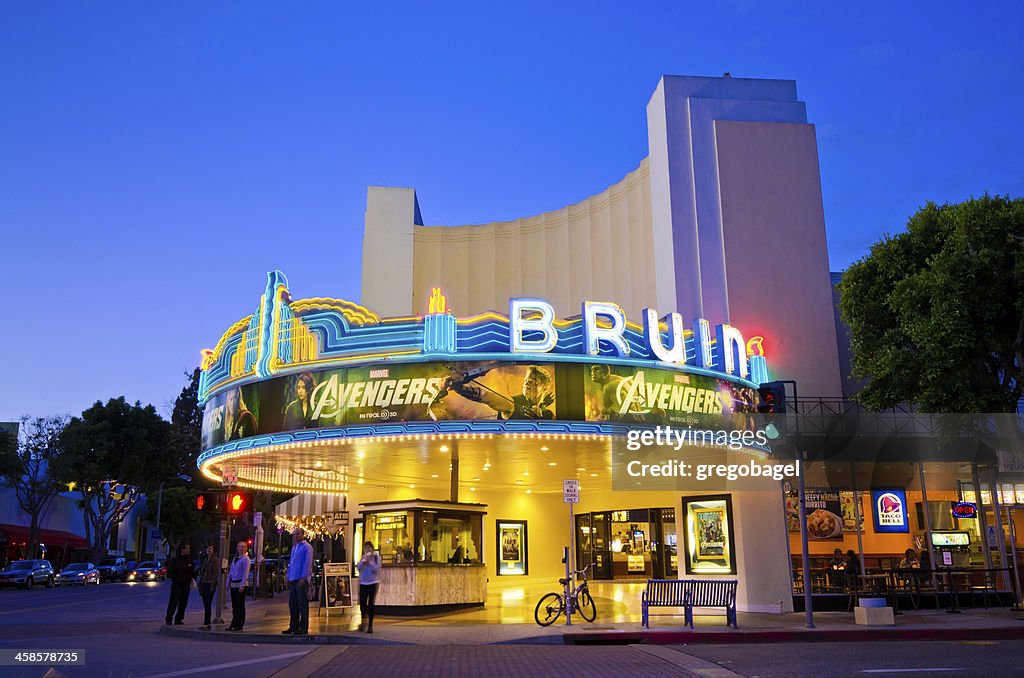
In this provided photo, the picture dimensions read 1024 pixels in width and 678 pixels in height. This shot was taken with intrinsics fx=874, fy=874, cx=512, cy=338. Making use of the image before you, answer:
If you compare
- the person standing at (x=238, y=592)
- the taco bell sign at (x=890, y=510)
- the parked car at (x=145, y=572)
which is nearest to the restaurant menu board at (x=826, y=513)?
the taco bell sign at (x=890, y=510)

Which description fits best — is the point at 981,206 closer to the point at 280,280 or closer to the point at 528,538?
the point at 280,280

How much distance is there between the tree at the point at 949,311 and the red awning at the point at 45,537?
55.5 meters

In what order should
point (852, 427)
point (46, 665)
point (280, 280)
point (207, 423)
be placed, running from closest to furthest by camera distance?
point (46, 665), point (280, 280), point (207, 423), point (852, 427)

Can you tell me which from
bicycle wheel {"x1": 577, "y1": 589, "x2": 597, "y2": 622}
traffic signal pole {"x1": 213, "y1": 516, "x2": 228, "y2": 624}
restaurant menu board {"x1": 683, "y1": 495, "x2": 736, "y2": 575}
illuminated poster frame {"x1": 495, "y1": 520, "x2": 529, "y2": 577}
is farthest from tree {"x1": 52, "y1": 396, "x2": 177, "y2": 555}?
bicycle wheel {"x1": 577, "y1": 589, "x2": 597, "y2": 622}

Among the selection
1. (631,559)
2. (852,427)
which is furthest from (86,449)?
(852,427)

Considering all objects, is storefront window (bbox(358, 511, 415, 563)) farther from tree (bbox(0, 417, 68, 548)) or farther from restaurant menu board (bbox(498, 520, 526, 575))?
tree (bbox(0, 417, 68, 548))

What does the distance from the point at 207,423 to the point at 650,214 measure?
58.5 ft

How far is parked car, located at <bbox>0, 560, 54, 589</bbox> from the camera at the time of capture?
4597cm

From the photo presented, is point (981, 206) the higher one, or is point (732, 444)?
point (981, 206)

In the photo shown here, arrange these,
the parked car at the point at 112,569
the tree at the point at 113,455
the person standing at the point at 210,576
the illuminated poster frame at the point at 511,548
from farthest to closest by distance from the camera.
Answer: the tree at the point at 113,455 → the parked car at the point at 112,569 → the illuminated poster frame at the point at 511,548 → the person standing at the point at 210,576

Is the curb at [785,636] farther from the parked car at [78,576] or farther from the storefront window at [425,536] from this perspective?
the parked car at [78,576]

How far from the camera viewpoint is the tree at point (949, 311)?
21.6 meters

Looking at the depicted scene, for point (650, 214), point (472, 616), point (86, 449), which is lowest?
point (472, 616)

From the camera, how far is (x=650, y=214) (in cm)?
3362
